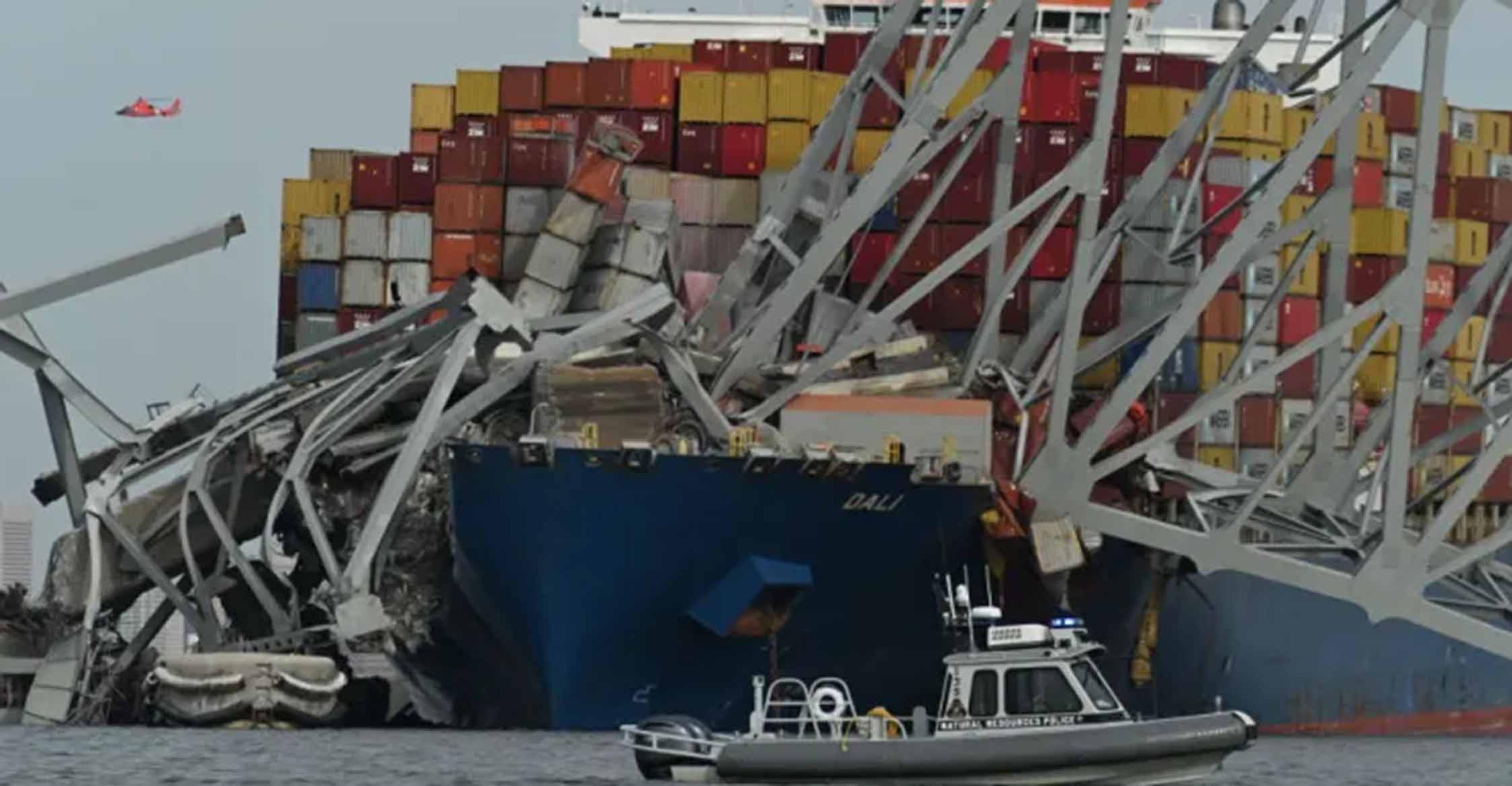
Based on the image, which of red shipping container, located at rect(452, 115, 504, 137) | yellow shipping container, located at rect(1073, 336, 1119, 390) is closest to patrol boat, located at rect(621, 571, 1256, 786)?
yellow shipping container, located at rect(1073, 336, 1119, 390)

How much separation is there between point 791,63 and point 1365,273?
1032 centimetres

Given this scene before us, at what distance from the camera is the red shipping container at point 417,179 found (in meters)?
66.6

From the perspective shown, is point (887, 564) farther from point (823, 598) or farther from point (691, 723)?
point (691, 723)

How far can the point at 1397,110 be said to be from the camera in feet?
233

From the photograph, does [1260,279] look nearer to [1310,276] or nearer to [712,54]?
[1310,276]

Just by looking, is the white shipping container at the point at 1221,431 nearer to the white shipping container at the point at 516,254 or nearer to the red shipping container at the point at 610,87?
the red shipping container at the point at 610,87

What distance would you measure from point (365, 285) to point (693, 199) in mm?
5525

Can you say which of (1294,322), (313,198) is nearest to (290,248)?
(313,198)

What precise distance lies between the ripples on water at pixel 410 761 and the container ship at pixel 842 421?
1926 mm

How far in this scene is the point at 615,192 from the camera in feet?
203

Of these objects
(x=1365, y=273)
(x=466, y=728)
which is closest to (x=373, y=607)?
(x=466, y=728)

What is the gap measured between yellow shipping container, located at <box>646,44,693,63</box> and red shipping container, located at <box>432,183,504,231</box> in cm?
712

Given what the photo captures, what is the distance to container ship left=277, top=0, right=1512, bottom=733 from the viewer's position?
180ft

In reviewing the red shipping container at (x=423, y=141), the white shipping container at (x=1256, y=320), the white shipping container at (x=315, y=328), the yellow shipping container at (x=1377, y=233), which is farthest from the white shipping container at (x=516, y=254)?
the yellow shipping container at (x=1377, y=233)
